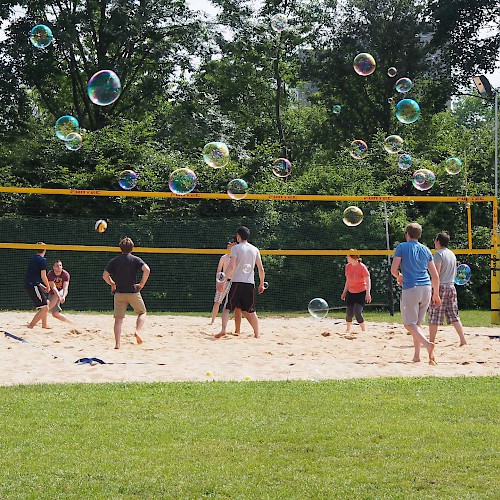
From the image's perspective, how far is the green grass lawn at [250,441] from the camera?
466 centimetres

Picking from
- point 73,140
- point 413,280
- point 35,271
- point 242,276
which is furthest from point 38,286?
point 413,280

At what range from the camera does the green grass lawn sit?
4.66 metres

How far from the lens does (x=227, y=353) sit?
1094 cm

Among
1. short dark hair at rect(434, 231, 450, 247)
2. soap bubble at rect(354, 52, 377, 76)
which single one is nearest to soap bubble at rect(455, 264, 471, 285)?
short dark hair at rect(434, 231, 450, 247)

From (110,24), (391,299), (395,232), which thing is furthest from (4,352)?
(110,24)

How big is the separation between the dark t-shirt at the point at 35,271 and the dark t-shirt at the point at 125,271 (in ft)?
9.29

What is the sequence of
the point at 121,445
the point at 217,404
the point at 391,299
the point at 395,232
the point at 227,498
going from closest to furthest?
the point at 227,498, the point at 121,445, the point at 217,404, the point at 391,299, the point at 395,232

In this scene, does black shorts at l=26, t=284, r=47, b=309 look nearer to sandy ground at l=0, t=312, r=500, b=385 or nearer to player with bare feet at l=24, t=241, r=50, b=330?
player with bare feet at l=24, t=241, r=50, b=330

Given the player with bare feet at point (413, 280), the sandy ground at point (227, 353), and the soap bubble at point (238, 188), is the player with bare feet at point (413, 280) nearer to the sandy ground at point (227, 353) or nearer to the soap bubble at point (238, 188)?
the sandy ground at point (227, 353)

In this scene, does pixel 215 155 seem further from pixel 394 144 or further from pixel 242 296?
pixel 394 144

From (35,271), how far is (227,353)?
14.8 ft

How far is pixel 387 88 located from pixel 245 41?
18.1ft

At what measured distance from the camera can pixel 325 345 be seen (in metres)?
12.2

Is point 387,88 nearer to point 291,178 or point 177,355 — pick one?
point 291,178
